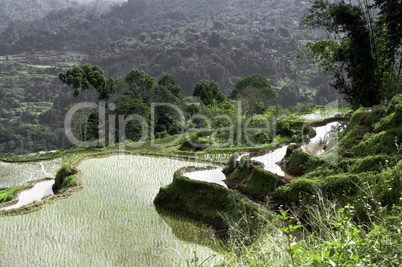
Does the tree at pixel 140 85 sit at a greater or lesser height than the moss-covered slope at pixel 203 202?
greater

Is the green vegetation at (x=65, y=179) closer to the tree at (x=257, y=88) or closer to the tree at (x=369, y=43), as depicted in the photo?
the tree at (x=369, y=43)

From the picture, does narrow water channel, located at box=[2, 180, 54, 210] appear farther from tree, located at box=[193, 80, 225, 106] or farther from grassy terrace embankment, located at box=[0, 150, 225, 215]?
tree, located at box=[193, 80, 225, 106]

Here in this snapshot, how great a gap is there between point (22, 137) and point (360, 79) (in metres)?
67.1

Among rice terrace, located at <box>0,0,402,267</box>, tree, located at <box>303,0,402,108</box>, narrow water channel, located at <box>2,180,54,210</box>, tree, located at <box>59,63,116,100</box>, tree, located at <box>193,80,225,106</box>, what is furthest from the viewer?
tree, located at <box>193,80,225,106</box>

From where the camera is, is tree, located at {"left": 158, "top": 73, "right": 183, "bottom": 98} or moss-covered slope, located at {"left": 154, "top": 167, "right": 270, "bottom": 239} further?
tree, located at {"left": 158, "top": 73, "right": 183, "bottom": 98}

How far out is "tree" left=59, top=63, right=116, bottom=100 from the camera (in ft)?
122

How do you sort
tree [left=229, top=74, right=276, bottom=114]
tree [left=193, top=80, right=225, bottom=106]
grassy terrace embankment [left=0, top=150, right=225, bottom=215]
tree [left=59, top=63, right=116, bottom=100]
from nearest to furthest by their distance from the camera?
grassy terrace embankment [left=0, top=150, right=225, bottom=215], tree [left=59, top=63, right=116, bottom=100], tree [left=229, top=74, right=276, bottom=114], tree [left=193, top=80, right=225, bottom=106]

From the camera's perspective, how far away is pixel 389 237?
3707 millimetres

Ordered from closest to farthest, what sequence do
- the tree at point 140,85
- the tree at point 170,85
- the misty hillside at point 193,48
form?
the tree at point 140,85 → the tree at point 170,85 → the misty hillside at point 193,48

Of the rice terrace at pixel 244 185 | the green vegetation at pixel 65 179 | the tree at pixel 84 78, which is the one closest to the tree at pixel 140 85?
the tree at pixel 84 78

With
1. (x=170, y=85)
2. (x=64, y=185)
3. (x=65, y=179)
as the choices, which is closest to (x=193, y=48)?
(x=170, y=85)

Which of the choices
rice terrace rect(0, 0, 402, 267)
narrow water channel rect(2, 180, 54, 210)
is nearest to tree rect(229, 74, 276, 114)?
rice terrace rect(0, 0, 402, 267)

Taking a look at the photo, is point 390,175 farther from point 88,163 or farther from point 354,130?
point 88,163

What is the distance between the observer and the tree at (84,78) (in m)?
37.1
